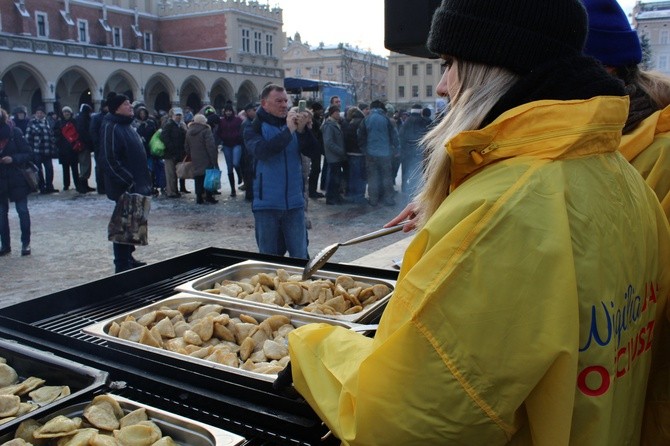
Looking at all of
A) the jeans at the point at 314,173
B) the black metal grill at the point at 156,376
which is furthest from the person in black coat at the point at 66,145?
the black metal grill at the point at 156,376

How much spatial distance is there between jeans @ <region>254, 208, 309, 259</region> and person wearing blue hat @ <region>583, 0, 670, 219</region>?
335 cm

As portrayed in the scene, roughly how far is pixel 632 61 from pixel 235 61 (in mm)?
51291

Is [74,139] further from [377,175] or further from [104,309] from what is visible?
[104,309]

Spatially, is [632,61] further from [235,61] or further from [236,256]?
[235,61]

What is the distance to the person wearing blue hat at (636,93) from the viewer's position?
2.16 meters

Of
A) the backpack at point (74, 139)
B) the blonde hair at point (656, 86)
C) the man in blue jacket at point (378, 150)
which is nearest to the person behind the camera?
the blonde hair at point (656, 86)

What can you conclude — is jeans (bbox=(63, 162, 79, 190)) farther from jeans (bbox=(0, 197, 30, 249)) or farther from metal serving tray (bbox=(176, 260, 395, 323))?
metal serving tray (bbox=(176, 260, 395, 323))

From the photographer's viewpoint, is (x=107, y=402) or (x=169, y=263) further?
(x=169, y=263)

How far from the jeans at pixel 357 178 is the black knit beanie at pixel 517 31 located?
34.9 feet

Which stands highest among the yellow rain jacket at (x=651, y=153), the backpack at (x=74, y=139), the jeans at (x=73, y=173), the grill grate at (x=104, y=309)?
the yellow rain jacket at (x=651, y=153)

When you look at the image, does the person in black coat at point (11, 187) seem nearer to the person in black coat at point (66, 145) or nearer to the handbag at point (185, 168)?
the handbag at point (185, 168)

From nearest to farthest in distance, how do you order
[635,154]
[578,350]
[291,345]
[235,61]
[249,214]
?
[578,350] → [291,345] → [635,154] → [249,214] → [235,61]

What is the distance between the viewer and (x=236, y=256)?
144 inches

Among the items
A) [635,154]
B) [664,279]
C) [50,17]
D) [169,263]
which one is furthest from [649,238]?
[50,17]
